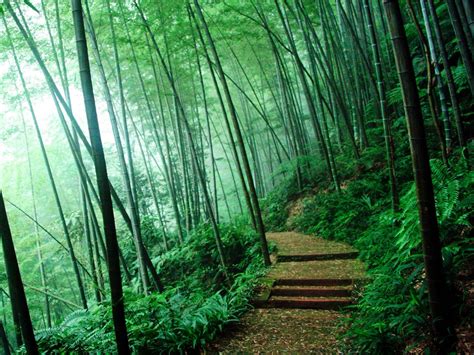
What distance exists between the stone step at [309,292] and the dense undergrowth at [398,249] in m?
0.27

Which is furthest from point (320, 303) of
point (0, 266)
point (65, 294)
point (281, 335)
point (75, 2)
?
point (65, 294)

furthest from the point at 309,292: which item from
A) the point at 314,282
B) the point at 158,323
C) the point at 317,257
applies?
the point at 158,323

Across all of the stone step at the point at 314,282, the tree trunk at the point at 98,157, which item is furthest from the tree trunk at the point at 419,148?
the stone step at the point at 314,282

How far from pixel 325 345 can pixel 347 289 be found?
0.88m

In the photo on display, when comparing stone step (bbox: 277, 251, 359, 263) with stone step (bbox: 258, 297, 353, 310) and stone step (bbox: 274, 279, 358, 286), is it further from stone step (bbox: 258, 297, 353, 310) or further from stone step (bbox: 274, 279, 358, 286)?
stone step (bbox: 258, 297, 353, 310)

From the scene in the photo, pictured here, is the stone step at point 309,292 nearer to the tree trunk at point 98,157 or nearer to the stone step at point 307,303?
the stone step at point 307,303

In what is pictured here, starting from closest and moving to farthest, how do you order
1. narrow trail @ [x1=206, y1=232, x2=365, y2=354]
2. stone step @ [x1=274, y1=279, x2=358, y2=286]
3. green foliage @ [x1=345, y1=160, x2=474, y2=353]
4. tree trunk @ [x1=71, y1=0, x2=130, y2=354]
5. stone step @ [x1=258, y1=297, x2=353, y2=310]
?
tree trunk @ [x1=71, y1=0, x2=130, y2=354], green foliage @ [x1=345, y1=160, x2=474, y2=353], narrow trail @ [x1=206, y1=232, x2=365, y2=354], stone step @ [x1=258, y1=297, x2=353, y2=310], stone step @ [x1=274, y1=279, x2=358, y2=286]

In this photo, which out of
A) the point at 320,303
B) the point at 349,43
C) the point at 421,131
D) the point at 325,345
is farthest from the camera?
the point at 349,43

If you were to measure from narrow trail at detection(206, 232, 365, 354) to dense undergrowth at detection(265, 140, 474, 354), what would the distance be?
200 millimetres

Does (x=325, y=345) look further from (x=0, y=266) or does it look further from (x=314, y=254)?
(x=0, y=266)

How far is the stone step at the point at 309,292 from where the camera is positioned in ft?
10.5

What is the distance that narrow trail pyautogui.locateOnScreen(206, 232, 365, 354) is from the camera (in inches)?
102

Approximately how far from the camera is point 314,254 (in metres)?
4.32

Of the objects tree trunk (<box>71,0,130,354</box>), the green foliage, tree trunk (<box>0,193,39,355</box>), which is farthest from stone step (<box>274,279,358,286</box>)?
tree trunk (<box>0,193,39,355</box>)
